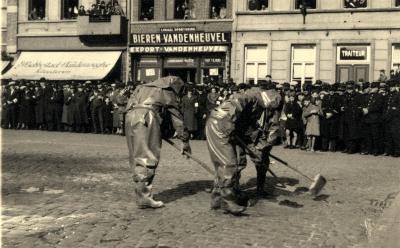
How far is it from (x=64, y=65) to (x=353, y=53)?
14.4m

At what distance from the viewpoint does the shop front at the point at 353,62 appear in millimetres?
25500

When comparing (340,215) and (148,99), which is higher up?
(148,99)

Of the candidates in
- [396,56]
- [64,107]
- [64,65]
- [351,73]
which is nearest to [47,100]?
[64,107]

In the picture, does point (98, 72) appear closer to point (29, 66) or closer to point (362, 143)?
point (29, 66)

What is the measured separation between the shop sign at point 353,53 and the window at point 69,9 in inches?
552

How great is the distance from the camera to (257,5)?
27.3 m

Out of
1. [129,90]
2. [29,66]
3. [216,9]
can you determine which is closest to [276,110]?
[129,90]

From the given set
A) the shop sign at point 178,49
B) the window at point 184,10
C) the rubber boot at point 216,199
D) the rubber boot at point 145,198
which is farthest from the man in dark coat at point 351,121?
the window at point 184,10

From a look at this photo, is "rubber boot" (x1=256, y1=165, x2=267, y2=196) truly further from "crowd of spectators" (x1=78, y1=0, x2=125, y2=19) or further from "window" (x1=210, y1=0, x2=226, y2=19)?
"crowd of spectators" (x1=78, y1=0, x2=125, y2=19)

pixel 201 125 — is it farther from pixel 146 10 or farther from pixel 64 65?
pixel 64 65

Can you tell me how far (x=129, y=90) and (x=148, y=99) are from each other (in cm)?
1376

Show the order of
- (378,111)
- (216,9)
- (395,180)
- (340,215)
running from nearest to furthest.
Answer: (340,215) → (395,180) → (378,111) → (216,9)

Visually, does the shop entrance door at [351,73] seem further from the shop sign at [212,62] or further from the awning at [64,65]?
the awning at [64,65]

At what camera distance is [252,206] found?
8.69 m
